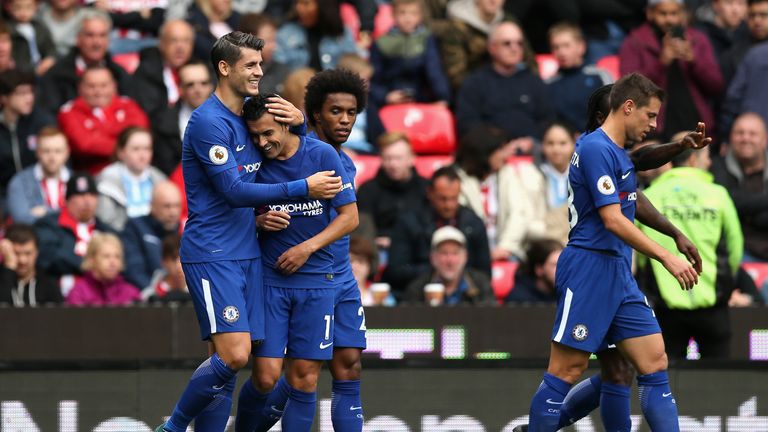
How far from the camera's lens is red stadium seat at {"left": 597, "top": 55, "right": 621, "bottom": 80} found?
1519 centimetres

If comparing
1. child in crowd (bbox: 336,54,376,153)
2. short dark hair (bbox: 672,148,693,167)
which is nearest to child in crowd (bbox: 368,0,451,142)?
child in crowd (bbox: 336,54,376,153)

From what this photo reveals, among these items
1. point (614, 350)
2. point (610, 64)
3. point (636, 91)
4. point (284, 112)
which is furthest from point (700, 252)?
point (610, 64)

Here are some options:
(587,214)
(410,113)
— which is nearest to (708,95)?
(410,113)

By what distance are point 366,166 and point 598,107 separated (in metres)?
5.33

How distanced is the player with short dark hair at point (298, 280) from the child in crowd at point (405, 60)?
627 centimetres

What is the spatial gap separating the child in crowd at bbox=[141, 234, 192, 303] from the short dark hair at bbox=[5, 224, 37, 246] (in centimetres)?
98

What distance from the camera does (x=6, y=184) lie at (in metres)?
13.5

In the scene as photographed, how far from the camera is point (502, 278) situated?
1279cm

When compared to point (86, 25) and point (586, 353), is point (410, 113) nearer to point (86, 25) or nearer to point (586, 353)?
point (86, 25)

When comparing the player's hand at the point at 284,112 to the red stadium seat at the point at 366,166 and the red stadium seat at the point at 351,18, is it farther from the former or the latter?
the red stadium seat at the point at 351,18

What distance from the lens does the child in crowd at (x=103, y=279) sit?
11.7 m

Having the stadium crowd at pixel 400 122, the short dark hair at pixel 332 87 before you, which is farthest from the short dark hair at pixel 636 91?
the stadium crowd at pixel 400 122

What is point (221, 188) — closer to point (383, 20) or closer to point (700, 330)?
point (700, 330)

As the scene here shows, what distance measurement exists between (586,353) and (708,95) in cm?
721
